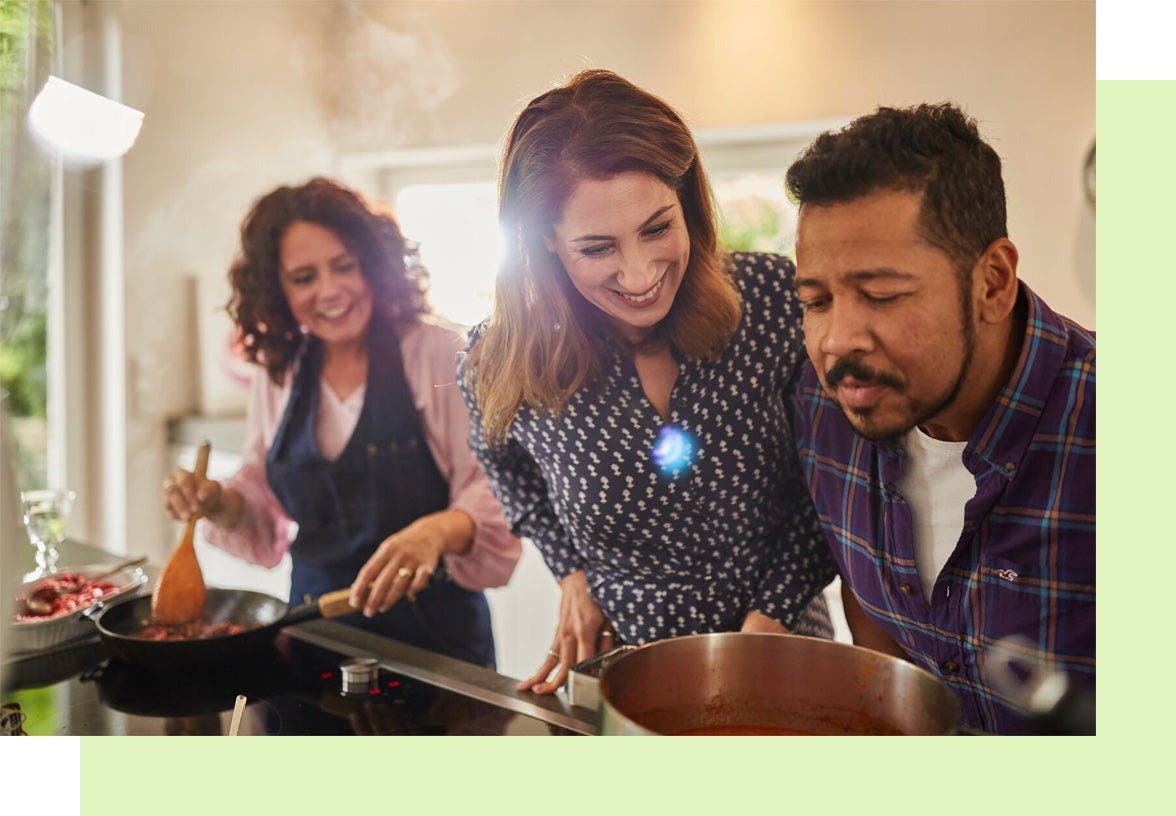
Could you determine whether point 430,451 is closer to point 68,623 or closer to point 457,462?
point 457,462

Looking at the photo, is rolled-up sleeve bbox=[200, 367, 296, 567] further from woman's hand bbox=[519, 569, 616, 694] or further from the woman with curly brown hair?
woman's hand bbox=[519, 569, 616, 694]

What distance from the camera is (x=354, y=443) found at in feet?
3.74

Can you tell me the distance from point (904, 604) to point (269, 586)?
2.29 feet

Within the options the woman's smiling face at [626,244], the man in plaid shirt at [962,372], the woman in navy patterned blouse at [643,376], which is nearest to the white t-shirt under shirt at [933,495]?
the man in plaid shirt at [962,372]

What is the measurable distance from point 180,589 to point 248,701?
182mm

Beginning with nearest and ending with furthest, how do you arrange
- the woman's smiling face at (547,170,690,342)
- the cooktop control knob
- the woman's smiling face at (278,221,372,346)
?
the woman's smiling face at (547,170,690,342) → the cooktop control knob → the woman's smiling face at (278,221,372,346)

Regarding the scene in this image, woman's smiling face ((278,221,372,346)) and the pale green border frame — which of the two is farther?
woman's smiling face ((278,221,372,346))

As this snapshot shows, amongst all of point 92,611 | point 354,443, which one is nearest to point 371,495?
point 354,443

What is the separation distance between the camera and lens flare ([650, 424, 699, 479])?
925mm

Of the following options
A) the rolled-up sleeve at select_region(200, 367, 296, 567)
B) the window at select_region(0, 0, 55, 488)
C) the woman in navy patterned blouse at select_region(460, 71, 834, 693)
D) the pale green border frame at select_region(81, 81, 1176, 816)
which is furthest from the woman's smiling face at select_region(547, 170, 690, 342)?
the window at select_region(0, 0, 55, 488)

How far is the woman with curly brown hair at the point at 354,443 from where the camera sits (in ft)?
3.56

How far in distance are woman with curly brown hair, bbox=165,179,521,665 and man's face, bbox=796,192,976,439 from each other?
405 millimetres

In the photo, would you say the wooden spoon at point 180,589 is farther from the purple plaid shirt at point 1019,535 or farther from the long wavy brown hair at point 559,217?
the purple plaid shirt at point 1019,535

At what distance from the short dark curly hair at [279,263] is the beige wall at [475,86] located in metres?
0.03
